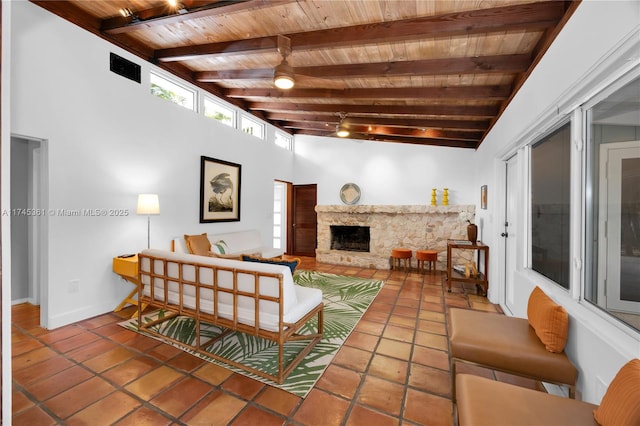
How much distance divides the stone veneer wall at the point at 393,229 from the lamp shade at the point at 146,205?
401 cm

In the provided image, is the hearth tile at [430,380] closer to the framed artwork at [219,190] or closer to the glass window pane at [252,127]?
the framed artwork at [219,190]

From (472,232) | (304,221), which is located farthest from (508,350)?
(304,221)

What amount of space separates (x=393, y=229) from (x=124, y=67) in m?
5.50

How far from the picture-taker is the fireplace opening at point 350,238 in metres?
6.66

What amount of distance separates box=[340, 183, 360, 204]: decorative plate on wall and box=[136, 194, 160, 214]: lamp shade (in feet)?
14.1

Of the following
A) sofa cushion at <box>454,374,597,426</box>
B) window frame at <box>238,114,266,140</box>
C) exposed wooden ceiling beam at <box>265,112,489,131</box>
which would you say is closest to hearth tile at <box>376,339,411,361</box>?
sofa cushion at <box>454,374,597,426</box>

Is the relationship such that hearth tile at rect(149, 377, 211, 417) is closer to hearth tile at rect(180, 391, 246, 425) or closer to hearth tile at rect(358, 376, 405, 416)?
hearth tile at rect(180, 391, 246, 425)

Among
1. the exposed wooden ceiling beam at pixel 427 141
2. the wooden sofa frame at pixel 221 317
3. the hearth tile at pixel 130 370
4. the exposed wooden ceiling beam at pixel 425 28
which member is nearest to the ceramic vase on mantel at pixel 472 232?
the exposed wooden ceiling beam at pixel 427 141

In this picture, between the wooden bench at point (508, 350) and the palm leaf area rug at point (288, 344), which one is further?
the palm leaf area rug at point (288, 344)

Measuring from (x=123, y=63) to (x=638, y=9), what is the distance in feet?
14.9

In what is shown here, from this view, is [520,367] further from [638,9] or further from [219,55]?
[219,55]

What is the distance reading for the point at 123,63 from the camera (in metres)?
3.38

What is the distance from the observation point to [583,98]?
166 cm

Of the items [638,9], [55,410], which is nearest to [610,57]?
[638,9]
